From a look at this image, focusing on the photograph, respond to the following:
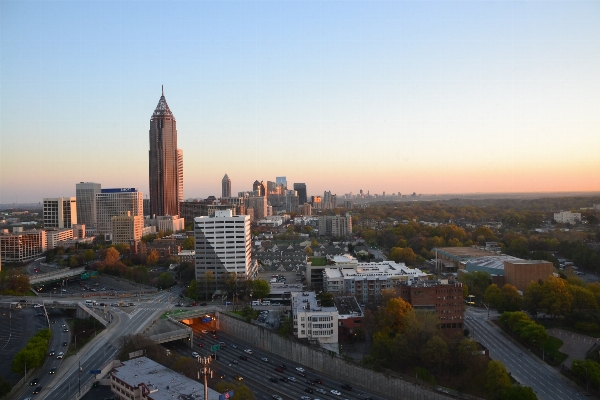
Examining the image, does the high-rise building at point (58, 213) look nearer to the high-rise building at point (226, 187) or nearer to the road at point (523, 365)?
the high-rise building at point (226, 187)

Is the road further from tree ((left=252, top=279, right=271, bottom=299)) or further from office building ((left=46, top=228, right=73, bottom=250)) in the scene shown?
office building ((left=46, top=228, right=73, bottom=250))

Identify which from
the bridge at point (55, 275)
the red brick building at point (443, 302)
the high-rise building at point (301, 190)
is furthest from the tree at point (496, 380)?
the high-rise building at point (301, 190)

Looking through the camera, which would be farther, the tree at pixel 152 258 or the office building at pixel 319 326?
the tree at pixel 152 258

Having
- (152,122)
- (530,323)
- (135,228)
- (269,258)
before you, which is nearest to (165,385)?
(530,323)

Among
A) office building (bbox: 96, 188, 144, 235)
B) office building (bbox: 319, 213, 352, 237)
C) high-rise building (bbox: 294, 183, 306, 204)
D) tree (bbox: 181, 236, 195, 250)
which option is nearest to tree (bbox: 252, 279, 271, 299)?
tree (bbox: 181, 236, 195, 250)

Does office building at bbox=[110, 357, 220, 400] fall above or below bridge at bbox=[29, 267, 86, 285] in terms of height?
below

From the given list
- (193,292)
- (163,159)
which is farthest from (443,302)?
(163,159)
